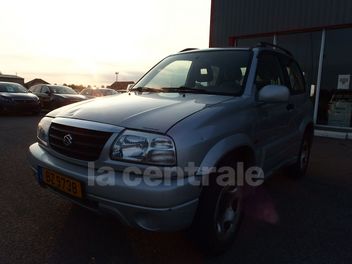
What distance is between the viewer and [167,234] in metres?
2.95

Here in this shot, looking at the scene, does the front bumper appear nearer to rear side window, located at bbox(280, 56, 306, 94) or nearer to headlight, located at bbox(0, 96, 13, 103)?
rear side window, located at bbox(280, 56, 306, 94)

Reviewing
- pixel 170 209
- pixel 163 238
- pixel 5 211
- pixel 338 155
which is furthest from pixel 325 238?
pixel 338 155

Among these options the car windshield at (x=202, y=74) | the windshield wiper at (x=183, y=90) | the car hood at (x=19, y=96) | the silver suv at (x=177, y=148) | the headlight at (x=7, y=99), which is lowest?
the headlight at (x=7, y=99)

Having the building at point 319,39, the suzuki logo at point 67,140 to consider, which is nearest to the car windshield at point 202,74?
the suzuki logo at point 67,140

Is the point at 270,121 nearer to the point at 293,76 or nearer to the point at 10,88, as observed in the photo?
the point at 293,76

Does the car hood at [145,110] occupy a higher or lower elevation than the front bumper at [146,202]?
higher

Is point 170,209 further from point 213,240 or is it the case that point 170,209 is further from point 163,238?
point 163,238

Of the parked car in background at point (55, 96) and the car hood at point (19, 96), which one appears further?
the parked car in background at point (55, 96)

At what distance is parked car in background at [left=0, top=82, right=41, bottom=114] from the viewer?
44.4 ft

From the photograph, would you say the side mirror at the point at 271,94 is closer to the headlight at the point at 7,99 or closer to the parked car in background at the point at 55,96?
the headlight at the point at 7,99

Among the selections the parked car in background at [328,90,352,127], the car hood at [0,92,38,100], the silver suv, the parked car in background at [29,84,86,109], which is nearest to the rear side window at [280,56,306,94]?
the silver suv

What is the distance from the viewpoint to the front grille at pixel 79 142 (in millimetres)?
2344

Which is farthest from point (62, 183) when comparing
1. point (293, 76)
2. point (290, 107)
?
point (293, 76)

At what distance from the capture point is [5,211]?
130 inches
